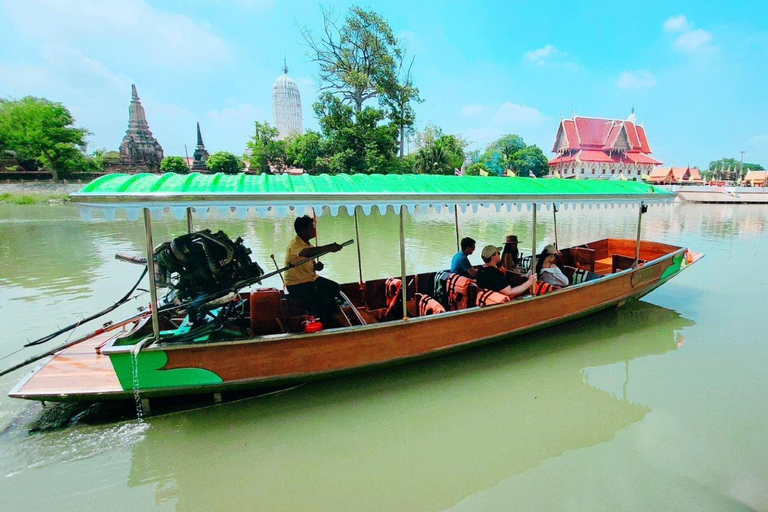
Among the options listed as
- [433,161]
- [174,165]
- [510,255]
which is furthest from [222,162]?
[510,255]

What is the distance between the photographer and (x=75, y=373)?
308cm

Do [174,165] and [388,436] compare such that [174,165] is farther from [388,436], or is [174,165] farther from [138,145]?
[388,436]

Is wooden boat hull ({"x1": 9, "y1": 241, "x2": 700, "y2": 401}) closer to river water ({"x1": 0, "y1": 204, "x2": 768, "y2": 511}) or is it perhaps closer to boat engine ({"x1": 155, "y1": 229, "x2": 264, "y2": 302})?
river water ({"x1": 0, "y1": 204, "x2": 768, "y2": 511})

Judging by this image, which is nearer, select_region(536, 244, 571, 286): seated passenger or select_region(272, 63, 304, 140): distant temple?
select_region(536, 244, 571, 286): seated passenger

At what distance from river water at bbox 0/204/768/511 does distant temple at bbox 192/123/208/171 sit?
114 ft

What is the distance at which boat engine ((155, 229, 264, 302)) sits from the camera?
126 inches

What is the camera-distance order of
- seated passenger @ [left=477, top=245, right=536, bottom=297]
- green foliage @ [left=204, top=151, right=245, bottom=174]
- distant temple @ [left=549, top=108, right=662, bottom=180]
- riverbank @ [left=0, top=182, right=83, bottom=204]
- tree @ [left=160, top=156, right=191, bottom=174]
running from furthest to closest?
distant temple @ [left=549, top=108, right=662, bottom=180] < green foliage @ [left=204, top=151, right=245, bottom=174] < tree @ [left=160, top=156, right=191, bottom=174] < riverbank @ [left=0, top=182, right=83, bottom=204] < seated passenger @ [left=477, top=245, right=536, bottom=297]

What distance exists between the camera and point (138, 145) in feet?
120

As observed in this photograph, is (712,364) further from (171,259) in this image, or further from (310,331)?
(171,259)

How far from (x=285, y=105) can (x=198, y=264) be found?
53487 mm

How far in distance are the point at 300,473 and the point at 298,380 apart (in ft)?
2.52

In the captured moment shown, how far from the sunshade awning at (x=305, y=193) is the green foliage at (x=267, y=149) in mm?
29457

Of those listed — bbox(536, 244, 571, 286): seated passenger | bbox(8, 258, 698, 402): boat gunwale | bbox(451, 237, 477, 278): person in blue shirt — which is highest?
bbox(451, 237, 477, 278): person in blue shirt

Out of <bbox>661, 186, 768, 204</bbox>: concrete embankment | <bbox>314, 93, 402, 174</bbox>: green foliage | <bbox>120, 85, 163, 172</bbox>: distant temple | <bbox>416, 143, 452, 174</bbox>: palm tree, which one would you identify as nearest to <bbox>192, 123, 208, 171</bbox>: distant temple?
<bbox>120, 85, 163, 172</bbox>: distant temple
